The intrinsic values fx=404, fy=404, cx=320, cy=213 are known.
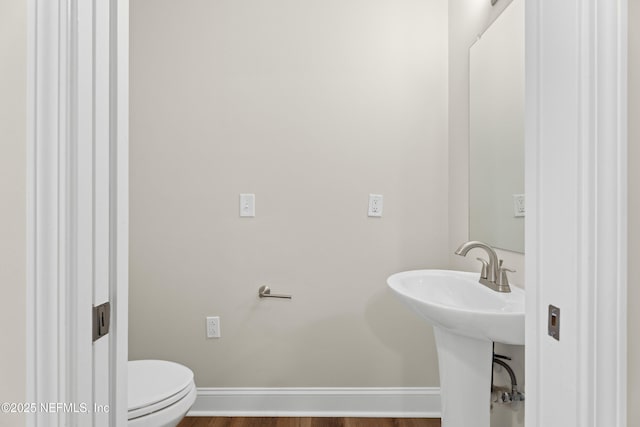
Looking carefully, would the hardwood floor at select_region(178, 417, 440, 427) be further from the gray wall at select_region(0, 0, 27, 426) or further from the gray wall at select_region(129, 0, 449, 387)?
the gray wall at select_region(0, 0, 27, 426)

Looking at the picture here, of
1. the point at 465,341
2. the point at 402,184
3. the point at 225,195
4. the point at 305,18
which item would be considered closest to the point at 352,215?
the point at 402,184

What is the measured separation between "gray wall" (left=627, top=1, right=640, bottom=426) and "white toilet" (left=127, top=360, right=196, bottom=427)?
141cm

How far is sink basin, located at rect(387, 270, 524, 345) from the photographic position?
3.94 feet

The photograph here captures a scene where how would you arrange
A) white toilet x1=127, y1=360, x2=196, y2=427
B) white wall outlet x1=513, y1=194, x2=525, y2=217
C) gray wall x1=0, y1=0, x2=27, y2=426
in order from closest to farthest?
gray wall x1=0, y1=0, x2=27, y2=426 < white toilet x1=127, y1=360, x2=196, y2=427 < white wall outlet x1=513, y1=194, x2=525, y2=217

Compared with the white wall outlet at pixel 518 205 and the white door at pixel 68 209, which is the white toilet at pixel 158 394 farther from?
the white wall outlet at pixel 518 205

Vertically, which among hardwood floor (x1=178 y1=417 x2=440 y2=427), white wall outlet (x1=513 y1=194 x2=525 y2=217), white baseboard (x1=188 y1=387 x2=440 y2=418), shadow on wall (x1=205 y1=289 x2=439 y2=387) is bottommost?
hardwood floor (x1=178 y1=417 x2=440 y2=427)

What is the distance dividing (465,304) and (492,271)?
20 cm

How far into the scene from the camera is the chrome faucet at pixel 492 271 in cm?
152

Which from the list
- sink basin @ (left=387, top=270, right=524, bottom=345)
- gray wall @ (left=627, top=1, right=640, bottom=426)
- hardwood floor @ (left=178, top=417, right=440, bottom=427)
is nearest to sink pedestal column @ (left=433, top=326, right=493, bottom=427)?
sink basin @ (left=387, top=270, right=524, bottom=345)

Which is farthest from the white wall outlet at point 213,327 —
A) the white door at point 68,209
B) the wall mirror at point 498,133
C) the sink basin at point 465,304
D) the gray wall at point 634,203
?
the gray wall at point 634,203

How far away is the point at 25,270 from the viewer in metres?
0.60

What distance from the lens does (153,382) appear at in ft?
5.26

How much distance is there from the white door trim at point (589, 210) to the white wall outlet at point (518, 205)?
0.91 metres

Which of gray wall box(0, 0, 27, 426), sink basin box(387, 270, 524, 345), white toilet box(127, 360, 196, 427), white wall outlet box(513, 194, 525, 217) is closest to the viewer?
gray wall box(0, 0, 27, 426)
